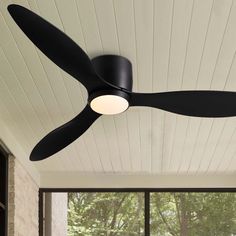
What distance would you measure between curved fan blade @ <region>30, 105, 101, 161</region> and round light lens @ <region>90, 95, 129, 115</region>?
0.20 feet

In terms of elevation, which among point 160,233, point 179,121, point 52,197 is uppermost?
point 179,121

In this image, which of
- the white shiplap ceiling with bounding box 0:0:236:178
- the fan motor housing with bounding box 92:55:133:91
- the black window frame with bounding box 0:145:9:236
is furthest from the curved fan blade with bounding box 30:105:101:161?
the black window frame with bounding box 0:145:9:236

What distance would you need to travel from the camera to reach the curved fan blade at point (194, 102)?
2.42 m

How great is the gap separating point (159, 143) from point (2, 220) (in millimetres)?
1355

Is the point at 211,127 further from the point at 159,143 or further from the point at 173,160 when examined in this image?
the point at 173,160

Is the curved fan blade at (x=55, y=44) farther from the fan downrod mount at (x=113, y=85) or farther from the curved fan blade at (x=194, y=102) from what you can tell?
the curved fan blade at (x=194, y=102)

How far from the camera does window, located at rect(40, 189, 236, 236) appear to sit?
17.3ft

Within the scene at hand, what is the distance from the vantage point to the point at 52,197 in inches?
215

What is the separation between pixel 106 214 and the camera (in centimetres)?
531

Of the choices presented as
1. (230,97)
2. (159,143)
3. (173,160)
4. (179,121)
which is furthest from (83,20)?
(173,160)

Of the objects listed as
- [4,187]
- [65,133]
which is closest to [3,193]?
[4,187]

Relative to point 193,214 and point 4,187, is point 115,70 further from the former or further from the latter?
point 193,214

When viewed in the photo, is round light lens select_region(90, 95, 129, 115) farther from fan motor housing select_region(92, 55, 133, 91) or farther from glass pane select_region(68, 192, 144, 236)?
glass pane select_region(68, 192, 144, 236)

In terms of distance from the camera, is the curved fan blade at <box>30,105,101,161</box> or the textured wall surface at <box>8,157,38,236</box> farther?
the textured wall surface at <box>8,157,38,236</box>
